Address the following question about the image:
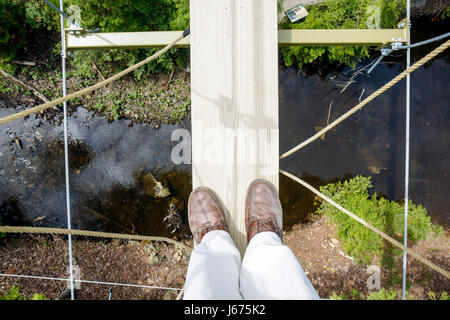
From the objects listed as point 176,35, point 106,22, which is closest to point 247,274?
point 176,35

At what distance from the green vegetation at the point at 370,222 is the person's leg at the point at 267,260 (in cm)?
279

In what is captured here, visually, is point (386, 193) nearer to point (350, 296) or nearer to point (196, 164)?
point (350, 296)

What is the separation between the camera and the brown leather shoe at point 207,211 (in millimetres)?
1556

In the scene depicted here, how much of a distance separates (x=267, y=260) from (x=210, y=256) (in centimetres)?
34

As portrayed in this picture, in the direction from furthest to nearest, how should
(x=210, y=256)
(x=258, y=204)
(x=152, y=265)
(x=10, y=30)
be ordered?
(x=152, y=265) < (x=10, y=30) < (x=258, y=204) < (x=210, y=256)

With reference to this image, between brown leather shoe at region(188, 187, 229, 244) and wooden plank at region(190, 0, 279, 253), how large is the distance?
0.74ft

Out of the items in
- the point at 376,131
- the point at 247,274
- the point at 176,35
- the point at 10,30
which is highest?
the point at 10,30

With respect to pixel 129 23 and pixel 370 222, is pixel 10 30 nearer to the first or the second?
pixel 129 23

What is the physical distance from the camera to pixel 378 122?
407cm

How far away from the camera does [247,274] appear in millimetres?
1356

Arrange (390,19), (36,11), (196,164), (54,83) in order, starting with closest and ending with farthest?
1. (196,164)
2. (390,19)
3. (36,11)
4. (54,83)
